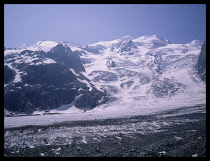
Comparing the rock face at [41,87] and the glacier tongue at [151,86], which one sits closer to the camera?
the glacier tongue at [151,86]

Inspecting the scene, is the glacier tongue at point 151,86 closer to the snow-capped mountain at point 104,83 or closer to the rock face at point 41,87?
the snow-capped mountain at point 104,83

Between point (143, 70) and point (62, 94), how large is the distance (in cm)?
11202

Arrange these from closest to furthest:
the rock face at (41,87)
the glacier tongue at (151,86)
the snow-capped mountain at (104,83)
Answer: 1. the glacier tongue at (151,86)
2. the rock face at (41,87)
3. the snow-capped mountain at (104,83)

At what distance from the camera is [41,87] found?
124875 millimetres

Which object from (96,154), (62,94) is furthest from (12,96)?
(96,154)

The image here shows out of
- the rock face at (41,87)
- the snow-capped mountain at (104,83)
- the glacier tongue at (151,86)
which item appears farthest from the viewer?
the snow-capped mountain at (104,83)

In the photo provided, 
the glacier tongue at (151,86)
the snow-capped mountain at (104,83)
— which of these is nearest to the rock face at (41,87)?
the snow-capped mountain at (104,83)

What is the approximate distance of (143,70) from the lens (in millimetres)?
199000

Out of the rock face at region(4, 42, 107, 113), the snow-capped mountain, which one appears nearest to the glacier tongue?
the snow-capped mountain

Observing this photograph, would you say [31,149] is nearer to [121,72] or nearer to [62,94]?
[62,94]

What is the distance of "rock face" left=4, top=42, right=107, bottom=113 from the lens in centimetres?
11056

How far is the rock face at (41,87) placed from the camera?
111m

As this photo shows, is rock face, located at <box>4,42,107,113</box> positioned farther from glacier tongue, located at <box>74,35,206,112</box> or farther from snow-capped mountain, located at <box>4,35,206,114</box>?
glacier tongue, located at <box>74,35,206,112</box>

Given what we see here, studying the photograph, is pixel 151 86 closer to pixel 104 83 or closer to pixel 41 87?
pixel 104 83
